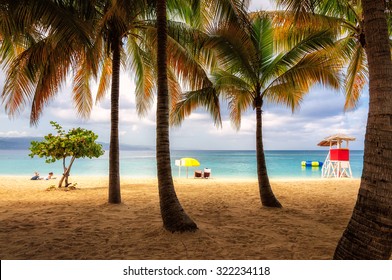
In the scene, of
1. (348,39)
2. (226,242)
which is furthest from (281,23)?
(226,242)

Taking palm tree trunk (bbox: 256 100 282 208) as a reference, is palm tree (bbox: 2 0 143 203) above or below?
above

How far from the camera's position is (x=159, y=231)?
4.99m

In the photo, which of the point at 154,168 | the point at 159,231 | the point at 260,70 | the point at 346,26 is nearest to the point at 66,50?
the point at 159,231

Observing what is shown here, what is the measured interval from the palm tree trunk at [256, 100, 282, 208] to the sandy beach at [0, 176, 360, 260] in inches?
13.1

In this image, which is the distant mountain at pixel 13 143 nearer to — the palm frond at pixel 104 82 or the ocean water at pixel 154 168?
the ocean water at pixel 154 168

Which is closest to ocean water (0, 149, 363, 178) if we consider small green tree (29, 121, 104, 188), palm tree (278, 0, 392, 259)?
small green tree (29, 121, 104, 188)

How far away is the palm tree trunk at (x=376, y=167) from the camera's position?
2.71m

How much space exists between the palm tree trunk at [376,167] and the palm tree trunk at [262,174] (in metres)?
4.71

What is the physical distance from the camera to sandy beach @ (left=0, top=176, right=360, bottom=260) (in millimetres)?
4055

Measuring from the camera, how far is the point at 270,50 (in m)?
7.79

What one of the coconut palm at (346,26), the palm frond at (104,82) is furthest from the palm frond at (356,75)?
the palm frond at (104,82)

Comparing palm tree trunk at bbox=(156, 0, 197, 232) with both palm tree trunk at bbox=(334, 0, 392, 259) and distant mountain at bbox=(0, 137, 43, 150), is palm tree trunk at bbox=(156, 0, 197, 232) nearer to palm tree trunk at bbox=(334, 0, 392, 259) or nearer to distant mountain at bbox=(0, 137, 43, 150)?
palm tree trunk at bbox=(334, 0, 392, 259)

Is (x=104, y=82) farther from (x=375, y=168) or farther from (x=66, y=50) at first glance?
(x=375, y=168)

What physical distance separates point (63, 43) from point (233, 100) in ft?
19.6
